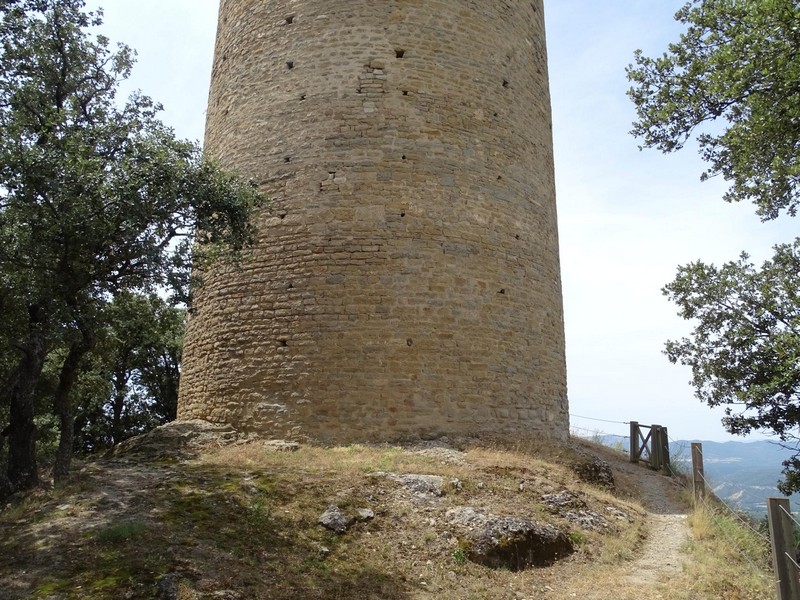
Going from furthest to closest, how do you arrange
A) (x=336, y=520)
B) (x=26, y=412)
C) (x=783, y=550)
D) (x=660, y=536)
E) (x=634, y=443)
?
(x=634, y=443), (x=26, y=412), (x=660, y=536), (x=336, y=520), (x=783, y=550)

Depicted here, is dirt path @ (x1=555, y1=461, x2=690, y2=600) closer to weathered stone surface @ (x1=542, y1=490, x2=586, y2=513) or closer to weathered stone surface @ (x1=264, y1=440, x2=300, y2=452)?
weathered stone surface @ (x1=542, y1=490, x2=586, y2=513)

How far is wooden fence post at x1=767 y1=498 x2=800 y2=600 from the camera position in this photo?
5.41 metres

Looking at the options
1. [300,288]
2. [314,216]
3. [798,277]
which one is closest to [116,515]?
[300,288]

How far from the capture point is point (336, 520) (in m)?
7.47

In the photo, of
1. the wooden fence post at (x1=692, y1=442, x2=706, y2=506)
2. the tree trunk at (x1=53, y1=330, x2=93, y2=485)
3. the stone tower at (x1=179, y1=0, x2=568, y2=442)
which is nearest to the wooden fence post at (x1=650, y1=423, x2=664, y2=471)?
the stone tower at (x1=179, y1=0, x2=568, y2=442)

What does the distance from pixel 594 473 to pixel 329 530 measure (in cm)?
550

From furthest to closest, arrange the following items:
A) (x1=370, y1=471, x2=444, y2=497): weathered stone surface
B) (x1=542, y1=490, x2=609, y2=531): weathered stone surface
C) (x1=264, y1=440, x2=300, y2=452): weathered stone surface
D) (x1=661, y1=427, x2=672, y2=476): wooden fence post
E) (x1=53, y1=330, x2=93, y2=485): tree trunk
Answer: (x1=661, y1=427, x2=672, y2=476): wooden fence post, (x1=264, y1=440, x2=300, y2=452): weathered stone surface, (x1=53, y1=330, x2=93, y2=485): tree trunk, (x1=542, y1=490, x2=609, y2=531): weathered stone surface, (x1=370, y1=471, x2=444, y2=497): weathered stone surface

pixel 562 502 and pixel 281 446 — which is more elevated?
pixel 281 446

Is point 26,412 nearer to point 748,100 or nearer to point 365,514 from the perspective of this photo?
point 365,514

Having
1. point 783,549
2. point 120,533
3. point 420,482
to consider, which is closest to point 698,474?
point 420,482

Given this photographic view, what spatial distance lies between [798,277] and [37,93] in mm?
15831

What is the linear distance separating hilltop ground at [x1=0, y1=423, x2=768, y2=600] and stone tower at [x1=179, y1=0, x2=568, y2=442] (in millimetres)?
1221

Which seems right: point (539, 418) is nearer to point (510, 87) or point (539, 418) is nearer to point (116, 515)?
point (510, 87)

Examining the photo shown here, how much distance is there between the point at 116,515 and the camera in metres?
7.28
